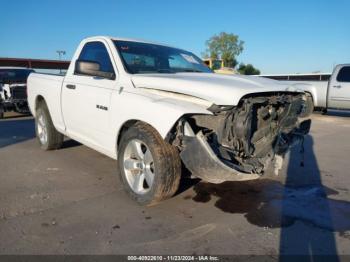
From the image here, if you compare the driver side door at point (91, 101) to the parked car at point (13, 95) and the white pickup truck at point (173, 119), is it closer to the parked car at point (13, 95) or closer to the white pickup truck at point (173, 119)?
the white pickup truck at point (173, 119)

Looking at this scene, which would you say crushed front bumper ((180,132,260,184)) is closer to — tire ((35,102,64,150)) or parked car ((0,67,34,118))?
tire ((35,102,64,150))

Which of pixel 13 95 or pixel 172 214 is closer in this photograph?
pixel 172 214

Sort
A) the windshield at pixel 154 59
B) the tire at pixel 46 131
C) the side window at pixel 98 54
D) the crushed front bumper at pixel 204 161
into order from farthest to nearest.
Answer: the tire at pixel 46 131
the side window at pixel 98 54
the windshield at pixel 154 59
the crushed front bumper at pixel 204 161

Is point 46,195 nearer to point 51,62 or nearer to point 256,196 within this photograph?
point 256,196

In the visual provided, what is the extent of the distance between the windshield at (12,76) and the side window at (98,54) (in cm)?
896

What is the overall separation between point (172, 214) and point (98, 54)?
8.35 feet

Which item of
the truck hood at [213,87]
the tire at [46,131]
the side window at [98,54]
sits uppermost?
the side window at [98,54]

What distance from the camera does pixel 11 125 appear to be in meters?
10.2

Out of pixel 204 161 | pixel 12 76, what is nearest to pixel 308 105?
pixel 204 161

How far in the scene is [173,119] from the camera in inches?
133

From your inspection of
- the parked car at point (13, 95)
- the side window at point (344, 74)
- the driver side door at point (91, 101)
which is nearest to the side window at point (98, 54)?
the driver side door at point (91, 101)

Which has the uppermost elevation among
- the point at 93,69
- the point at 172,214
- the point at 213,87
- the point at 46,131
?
the point at 93,69

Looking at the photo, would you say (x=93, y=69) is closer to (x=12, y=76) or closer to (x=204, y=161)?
(x=204, y=161)

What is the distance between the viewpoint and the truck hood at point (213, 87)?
10.8ft
